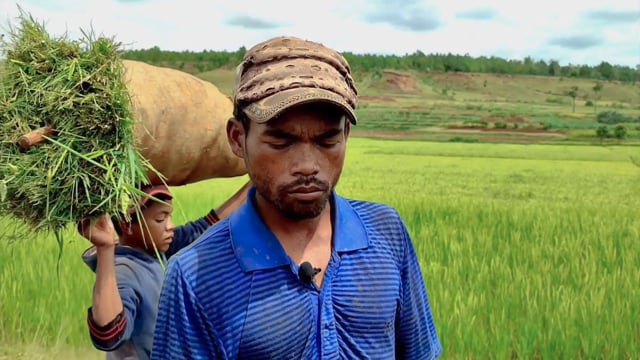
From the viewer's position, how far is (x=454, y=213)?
692cm

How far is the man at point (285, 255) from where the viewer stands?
1.33 m

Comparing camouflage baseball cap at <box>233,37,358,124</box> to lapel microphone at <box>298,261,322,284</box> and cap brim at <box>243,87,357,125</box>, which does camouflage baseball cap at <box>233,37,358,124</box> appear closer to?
cap brim at <box>243,87,357,125</box>

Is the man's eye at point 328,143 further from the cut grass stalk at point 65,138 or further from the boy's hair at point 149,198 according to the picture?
the boy's hair at point 149,198

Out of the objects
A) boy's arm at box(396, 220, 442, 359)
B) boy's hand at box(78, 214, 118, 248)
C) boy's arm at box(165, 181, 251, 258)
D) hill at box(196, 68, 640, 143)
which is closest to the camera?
boy's arm at box(396, 220, 442, 359)

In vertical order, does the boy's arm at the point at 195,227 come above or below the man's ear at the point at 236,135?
below

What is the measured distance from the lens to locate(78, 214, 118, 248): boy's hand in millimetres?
1965

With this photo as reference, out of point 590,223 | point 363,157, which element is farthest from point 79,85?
point 363,157

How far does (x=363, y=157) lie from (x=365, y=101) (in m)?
7.81

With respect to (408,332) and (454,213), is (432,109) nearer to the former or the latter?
(454,213)

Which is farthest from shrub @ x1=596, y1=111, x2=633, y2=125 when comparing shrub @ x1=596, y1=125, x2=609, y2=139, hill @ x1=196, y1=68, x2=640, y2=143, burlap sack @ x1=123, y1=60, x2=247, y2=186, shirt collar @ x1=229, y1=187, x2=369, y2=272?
shirt collar @ x1=229, y1=187, x2=369, y2=272

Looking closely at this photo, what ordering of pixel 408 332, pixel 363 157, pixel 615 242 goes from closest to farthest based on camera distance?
1. pixel 408 332
2. pixel 615 242
3. pixel 363 157

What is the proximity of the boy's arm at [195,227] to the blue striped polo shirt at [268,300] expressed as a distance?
125 cm

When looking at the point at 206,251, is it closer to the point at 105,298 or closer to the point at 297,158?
the point at 297,158

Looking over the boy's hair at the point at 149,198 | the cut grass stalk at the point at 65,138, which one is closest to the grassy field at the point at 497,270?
the cut grass stalk at the point at 65,138
